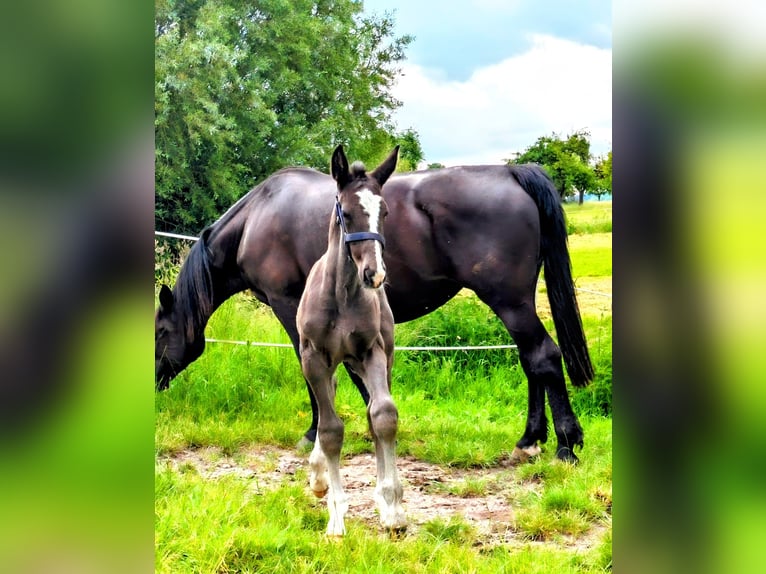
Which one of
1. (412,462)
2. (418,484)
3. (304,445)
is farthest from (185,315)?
(418,484)

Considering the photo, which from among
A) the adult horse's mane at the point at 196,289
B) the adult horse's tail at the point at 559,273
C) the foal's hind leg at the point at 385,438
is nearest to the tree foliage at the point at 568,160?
the adult horse's tail at the point at 559,273

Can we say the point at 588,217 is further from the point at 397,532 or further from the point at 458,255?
the point at 397,532

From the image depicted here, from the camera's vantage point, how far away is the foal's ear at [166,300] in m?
4.33

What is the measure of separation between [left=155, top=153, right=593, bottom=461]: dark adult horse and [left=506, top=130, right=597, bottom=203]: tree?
156 centimetres

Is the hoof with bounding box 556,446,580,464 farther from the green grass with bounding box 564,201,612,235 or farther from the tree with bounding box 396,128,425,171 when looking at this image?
the tree with bounding box 396,128,425,171

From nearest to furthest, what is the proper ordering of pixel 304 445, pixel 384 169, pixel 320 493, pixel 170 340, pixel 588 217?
pixel 384 169, pixel 320 493, pixel 304 445, pixel 170 340, pixel 588 217

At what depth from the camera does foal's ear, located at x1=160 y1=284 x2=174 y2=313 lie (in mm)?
4328

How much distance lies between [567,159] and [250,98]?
3.28 m

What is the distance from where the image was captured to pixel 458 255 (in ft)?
12.7

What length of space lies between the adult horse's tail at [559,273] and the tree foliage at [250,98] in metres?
3.09

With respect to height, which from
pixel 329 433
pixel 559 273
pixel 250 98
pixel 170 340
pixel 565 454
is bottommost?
pixel 565 454

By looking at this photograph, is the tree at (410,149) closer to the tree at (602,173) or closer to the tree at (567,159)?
the tree at (567,159)
